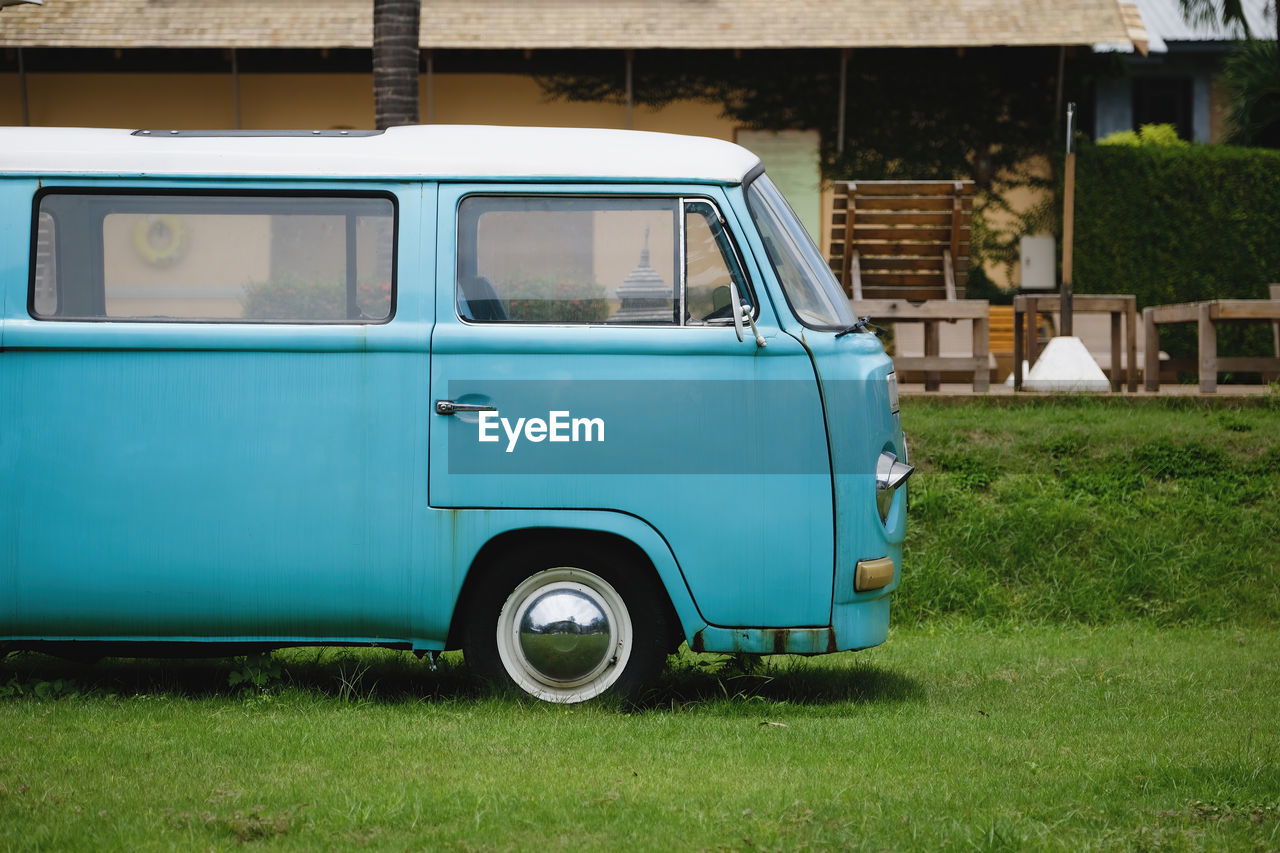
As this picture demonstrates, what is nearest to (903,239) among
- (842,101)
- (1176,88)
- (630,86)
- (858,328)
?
(842,101)

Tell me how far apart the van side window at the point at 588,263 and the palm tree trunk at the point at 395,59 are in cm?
693

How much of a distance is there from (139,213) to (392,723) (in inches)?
83.6

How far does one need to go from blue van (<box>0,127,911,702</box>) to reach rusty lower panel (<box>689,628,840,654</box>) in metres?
0.01

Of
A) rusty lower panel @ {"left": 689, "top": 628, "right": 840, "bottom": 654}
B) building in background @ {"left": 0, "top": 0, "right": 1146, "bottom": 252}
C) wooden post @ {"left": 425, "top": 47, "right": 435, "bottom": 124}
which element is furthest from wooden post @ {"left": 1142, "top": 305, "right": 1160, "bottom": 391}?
wooden post @ {"left": 425, "top": 47, "right": 435, "bottom": 124}

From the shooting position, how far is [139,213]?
5.34 metres

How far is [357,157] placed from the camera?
531 centimetres

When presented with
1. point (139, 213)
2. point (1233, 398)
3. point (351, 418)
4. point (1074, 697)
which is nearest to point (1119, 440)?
point (1233, 398)

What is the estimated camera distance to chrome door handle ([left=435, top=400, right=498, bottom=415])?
17.0 feet

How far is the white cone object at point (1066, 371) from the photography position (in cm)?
1098

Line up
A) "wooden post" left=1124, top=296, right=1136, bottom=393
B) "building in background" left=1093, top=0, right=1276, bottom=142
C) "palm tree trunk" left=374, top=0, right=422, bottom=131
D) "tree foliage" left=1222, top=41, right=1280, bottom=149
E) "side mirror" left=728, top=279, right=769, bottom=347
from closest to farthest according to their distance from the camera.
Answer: "side mirror" left=728, top=279, right=769, bottom=347, "wooden post" left=1124, top=296, right=1136, bottom=393, "palm tree trunk" left=374, top=0, right=422, bottom=131, "tree foliage" left=1222, top=41, right=1280, bottom=149, "building in background" left=1093, top=0, right=1276, bottom=142

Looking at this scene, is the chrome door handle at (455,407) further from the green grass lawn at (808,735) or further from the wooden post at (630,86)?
the wooden post at (630,86)

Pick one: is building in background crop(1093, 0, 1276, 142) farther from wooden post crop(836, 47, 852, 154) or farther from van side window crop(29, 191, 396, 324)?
van side window crop(29, 191, 396, 324)

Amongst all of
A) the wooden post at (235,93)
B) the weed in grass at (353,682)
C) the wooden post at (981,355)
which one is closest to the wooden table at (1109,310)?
the wooden post at (981,355)

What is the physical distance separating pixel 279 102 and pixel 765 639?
1500 centimetres
